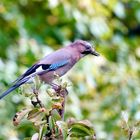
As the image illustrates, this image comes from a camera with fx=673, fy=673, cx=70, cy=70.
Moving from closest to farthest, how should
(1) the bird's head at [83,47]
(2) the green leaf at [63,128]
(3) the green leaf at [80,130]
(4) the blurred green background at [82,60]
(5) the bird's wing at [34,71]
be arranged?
(2) the green leaf at [63,128], (3) the green leaf at [80,130], (5) the bird's wing at [34,71], (1) the bird's head at [83,47], (4) the blurred green background at [82,60]

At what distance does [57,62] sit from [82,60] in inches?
80.6

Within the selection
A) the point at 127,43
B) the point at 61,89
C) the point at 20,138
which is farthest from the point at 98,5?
the point at 61,89

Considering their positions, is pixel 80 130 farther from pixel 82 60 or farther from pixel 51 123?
pixel 82 60

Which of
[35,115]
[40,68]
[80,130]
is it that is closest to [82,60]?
[40,68]

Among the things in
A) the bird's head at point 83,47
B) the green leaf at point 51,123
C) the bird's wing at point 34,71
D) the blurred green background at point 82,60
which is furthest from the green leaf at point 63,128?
the blurred green background at point 82,60

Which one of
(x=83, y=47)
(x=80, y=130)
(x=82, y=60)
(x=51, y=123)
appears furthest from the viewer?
(x=82, y=60)

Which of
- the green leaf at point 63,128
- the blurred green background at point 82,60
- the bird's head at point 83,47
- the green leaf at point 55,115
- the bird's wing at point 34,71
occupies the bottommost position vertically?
the green leaf at point 63,128

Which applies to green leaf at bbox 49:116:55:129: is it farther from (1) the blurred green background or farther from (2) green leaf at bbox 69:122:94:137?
(1) the blurred green background

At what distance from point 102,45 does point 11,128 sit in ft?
5.16

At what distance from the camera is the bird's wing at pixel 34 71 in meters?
2.54

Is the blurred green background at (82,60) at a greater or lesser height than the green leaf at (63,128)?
greater

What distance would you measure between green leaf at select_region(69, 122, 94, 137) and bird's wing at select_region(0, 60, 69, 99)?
0.51 meters

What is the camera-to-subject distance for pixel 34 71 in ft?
8.67

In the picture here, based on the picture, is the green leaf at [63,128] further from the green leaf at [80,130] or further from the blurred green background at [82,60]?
the blurred green background at [82,60]
